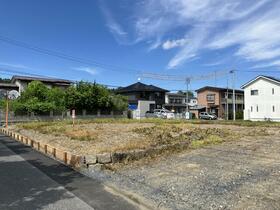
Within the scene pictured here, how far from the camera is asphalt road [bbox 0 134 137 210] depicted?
17.4 ft

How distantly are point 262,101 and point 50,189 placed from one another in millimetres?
44749

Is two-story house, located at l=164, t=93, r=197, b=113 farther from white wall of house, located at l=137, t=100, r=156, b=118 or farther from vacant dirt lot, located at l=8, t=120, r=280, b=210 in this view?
vacant dirt lot, located at l=8, t=120, r=280, b=210

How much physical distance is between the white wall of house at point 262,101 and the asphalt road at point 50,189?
4131cm

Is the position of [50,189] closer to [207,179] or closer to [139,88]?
[207,179]

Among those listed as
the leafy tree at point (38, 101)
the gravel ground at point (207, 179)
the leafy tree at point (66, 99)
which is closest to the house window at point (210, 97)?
the leafy tree at point (66, 99)

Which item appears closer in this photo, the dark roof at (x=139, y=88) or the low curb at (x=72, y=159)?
the low curb at (x=72, y=159)

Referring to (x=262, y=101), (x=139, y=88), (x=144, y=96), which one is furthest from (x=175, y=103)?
(x=262, y=101)

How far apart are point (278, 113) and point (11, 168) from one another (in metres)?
42.4

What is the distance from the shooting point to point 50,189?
6.31 meters

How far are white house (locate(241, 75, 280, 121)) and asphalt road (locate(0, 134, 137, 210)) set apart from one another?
41305 millimetres

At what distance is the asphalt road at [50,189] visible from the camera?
17.4 feet

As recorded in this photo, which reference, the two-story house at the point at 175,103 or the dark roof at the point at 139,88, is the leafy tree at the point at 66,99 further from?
the two-story house at the point at 175,103

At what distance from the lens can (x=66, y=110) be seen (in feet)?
129

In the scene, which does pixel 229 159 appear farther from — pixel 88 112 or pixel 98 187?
pixel 88 112
